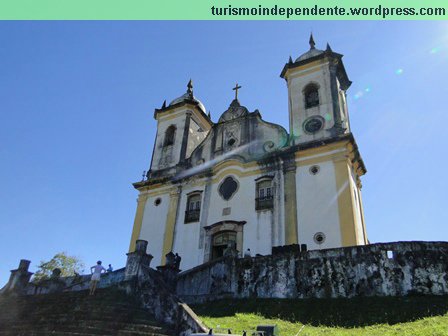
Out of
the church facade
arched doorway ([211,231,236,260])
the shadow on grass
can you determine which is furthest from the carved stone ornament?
the shadow on grass

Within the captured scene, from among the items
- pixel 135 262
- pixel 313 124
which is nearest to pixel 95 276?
pixel 135 262

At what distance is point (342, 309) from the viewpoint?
947cm

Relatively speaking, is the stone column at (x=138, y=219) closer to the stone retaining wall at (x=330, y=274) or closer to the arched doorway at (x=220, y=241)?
the arched doorway at (x=220, y=241)

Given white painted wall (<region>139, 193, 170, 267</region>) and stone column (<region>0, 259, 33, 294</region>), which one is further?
white painted wall (<region>139, 193, 170, 267</region>)

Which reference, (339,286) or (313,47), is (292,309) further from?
(313,47)

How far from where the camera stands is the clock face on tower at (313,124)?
18.8 meters

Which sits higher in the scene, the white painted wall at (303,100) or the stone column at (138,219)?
the white painted wall at (303,100)

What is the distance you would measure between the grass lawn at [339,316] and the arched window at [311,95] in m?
12.3

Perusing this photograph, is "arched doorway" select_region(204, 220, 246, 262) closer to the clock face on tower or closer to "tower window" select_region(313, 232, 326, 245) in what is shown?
"tower window" select_region(313, 232, 326, 245)

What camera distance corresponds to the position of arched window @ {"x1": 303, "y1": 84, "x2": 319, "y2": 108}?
20109 mm

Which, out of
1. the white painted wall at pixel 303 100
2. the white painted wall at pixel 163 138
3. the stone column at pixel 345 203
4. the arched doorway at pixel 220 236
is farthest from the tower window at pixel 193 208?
the stone column at pixel 345 203

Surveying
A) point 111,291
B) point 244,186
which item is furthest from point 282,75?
point 111,291

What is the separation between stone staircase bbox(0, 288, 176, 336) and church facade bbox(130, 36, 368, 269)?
7420 millimetres

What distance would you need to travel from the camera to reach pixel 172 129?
25016 millimetres
